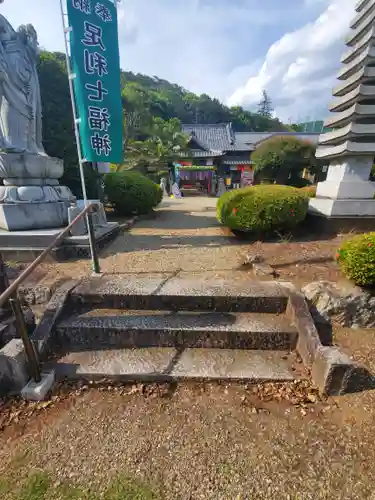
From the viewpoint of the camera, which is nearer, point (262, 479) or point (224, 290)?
point (262, 479)

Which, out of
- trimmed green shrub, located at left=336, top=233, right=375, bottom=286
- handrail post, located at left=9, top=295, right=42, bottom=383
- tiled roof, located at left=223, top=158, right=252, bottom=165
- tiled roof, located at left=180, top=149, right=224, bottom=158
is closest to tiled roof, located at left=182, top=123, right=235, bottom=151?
tiled roof, located at left=180, top=149, right=224, bottom=158

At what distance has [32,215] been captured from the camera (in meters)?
4.83

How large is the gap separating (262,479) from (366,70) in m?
6.56

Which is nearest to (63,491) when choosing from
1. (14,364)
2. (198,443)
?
(198,443)

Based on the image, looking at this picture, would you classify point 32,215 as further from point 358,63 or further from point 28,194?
point 358,63

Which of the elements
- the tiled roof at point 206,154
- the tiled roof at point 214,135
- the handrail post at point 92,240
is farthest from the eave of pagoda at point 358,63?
the tiled roof at point 214,135

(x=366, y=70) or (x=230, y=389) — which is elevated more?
(x=366, y=70)

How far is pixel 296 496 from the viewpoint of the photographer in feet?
4.59

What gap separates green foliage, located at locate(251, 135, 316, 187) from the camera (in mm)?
16891

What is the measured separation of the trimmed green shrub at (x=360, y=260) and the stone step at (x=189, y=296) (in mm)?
830

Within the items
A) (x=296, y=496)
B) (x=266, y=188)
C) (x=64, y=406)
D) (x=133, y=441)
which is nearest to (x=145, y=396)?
(x=133, y=441)

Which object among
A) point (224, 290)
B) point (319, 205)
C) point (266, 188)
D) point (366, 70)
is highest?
point (366, 70)

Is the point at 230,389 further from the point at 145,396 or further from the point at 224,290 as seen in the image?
the point at 224,290

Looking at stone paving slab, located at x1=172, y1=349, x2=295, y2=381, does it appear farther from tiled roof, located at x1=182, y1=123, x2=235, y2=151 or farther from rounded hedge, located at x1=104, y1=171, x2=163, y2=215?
tiled roof, located at x1=182, y1=123, x2=235, y2=151
